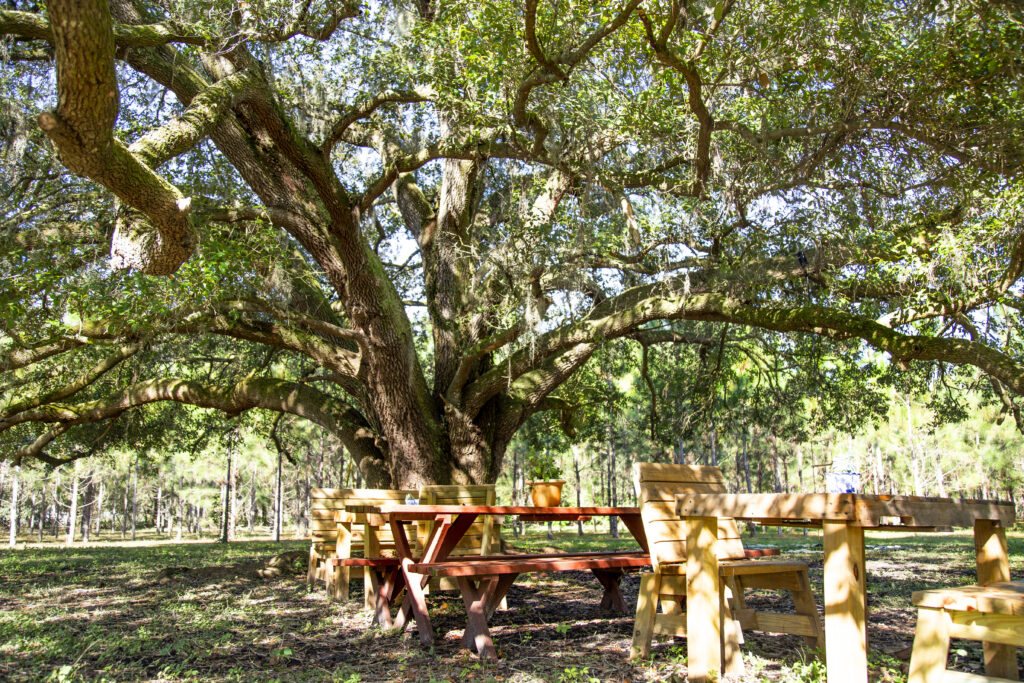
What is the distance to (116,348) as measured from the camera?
26.5 feet

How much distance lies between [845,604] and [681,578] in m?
1.32

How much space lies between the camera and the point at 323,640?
445 centimetres

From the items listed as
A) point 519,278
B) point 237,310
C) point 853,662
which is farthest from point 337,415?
point 853,662

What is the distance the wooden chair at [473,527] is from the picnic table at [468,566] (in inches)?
21.9

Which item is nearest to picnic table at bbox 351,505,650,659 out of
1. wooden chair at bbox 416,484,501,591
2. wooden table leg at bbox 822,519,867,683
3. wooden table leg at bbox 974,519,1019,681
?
wooden chair at bbox 416,484,501,591

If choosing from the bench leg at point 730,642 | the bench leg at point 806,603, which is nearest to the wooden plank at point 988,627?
the bench leg at point 730,642

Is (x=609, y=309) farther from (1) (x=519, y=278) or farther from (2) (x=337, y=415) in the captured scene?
(2) (x=337, y=415)

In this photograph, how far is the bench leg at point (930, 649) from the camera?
7.27 ft

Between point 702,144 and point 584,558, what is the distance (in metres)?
3.73

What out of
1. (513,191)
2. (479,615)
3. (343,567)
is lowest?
(343,567)

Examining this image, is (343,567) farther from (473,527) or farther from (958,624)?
(958,624)

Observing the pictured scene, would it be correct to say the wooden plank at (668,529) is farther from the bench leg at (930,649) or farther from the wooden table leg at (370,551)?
the wooden table leg at (370,551)

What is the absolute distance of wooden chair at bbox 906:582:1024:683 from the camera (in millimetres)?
2070

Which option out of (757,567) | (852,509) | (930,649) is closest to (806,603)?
(757,567)
